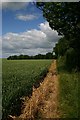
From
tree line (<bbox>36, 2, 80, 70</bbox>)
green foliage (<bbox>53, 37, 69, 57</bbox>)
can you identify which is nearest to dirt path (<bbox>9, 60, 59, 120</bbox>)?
tree line (<bbox>36, 2, 80, 70</bbox>)

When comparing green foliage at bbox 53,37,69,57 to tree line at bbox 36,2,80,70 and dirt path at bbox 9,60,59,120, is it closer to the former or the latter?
tree line at bbox 36,2,80,70

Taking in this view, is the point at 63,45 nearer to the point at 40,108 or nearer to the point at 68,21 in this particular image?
the point at 68,21

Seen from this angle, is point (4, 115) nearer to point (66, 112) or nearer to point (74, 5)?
point (66, 112)

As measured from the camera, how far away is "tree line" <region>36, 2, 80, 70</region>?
78.5ft

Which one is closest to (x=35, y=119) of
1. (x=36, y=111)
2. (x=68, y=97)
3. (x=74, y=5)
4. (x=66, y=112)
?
(x=36, y=111)

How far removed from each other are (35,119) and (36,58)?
231ft

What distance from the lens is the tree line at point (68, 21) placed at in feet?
78.5

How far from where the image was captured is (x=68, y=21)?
26094 millimetres

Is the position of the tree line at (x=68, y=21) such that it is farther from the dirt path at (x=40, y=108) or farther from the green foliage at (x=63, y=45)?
the dirt path at (x=40, y=108)

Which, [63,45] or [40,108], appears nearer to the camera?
[40,108]

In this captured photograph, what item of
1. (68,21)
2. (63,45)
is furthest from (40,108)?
(63,45)

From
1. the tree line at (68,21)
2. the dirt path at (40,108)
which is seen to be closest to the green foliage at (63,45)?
the tree line at (68,21)

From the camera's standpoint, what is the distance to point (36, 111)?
1010cm

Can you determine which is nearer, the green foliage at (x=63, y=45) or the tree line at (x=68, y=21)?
the tree line at (x=68, y=21)
